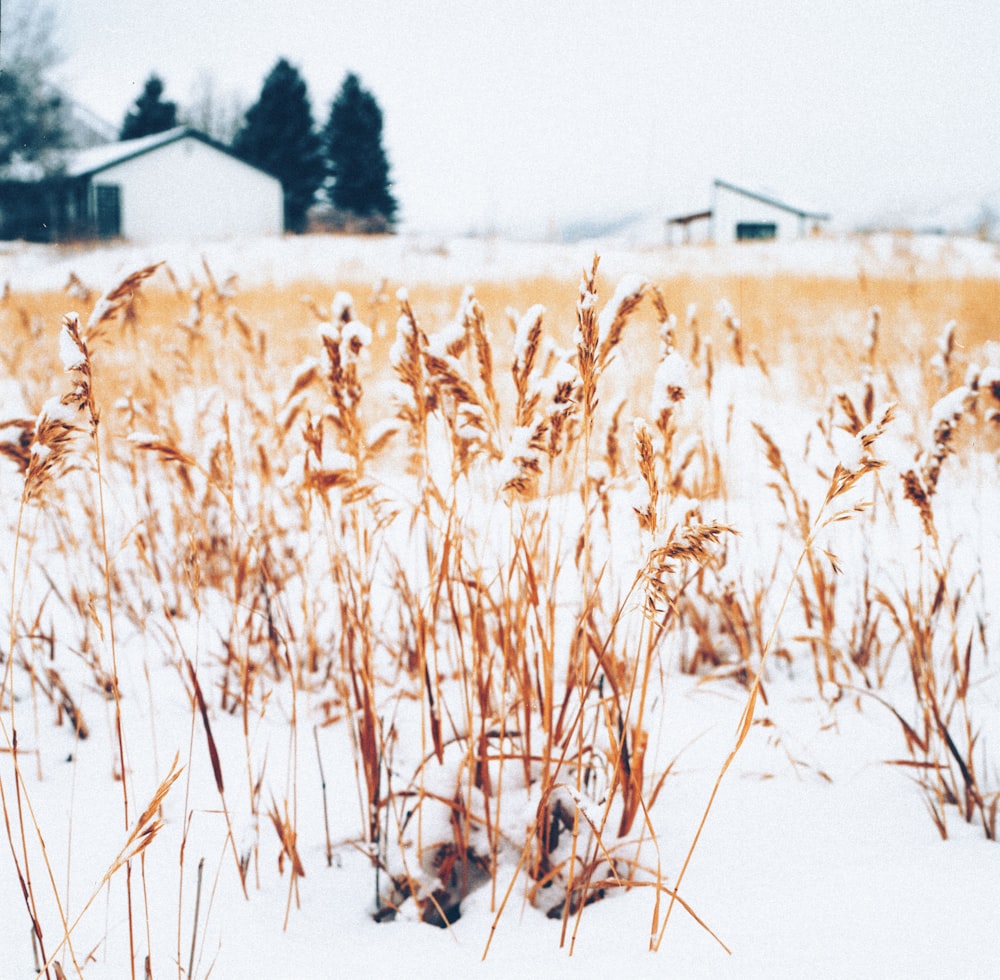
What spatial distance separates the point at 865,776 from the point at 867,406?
30.2 inches

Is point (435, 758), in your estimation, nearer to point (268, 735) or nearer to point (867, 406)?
point (268, 735)

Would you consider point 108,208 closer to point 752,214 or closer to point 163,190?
point 163,190

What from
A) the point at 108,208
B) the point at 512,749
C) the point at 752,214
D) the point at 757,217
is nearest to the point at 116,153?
the point at 108,208

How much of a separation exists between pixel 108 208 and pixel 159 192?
1.85 metres

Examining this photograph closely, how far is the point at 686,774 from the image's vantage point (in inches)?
48.3

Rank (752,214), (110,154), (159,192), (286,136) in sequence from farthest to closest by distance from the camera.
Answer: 1. (752,214)
2. (286,136)
3. (159,192)
4. (110,154)

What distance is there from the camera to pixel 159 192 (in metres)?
25.7

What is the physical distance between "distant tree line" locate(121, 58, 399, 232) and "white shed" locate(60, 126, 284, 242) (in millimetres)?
4189

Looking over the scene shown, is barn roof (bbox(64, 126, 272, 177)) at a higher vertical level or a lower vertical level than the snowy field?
higher

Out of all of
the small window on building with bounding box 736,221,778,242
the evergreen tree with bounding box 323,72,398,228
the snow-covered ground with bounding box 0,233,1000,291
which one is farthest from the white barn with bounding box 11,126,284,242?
the small window on building with bounding box 736,221,778,242

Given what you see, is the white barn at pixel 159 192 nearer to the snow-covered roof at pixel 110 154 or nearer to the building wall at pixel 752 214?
the snow-covered roof at pixel 110 154

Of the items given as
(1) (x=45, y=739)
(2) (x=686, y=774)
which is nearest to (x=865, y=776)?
(2) (x=686, y=774)

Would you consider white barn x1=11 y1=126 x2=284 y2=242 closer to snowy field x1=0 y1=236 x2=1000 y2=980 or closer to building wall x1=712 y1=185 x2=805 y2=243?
building wall x1=712 y1=185 x2=805 y2=243

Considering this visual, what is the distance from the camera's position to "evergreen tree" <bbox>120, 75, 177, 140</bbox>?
33188mm
